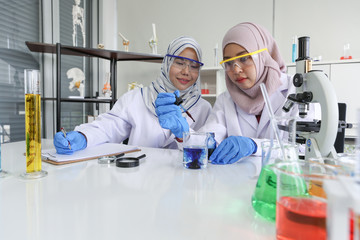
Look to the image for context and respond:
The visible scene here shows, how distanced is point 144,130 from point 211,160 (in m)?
0.79

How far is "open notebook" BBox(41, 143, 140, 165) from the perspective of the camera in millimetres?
956

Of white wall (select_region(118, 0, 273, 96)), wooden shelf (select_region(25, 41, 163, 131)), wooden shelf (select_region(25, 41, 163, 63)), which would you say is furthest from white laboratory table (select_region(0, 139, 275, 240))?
white wall (select_region(118, 0, 273, 96))

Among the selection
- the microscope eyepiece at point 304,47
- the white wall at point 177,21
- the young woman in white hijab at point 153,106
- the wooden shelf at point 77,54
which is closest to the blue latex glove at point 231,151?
the microscope eyepiece at point 304,47

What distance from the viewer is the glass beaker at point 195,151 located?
2.88 ft

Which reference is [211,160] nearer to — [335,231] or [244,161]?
[244,161]

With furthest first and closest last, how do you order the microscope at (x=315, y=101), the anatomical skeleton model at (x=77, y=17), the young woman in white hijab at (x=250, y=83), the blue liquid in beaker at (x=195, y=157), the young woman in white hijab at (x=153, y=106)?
the anatomical skeleton model at (x=77, y=17), the young woman in white hijab at (x=153, y=106), the young woman in white hijab at (x=250, y=83), the blue liquid in beaker at (x=195, y=157), the microscope at (x=315, y=101)

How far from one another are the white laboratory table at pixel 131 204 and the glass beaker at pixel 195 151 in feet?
0.10

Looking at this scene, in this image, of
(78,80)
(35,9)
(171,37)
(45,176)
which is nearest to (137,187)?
(45,176)

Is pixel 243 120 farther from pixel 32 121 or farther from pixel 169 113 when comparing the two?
pixel 32 121

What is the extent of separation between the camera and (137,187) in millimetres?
681

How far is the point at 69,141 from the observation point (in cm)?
112

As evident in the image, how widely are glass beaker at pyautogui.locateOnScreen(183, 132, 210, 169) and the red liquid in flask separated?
48 cm

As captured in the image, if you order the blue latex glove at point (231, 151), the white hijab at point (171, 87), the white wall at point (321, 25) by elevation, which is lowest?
the blue latex glove at point (231, 151)

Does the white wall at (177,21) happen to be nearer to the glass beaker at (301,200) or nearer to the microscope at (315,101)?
the microscope at (315,101)
